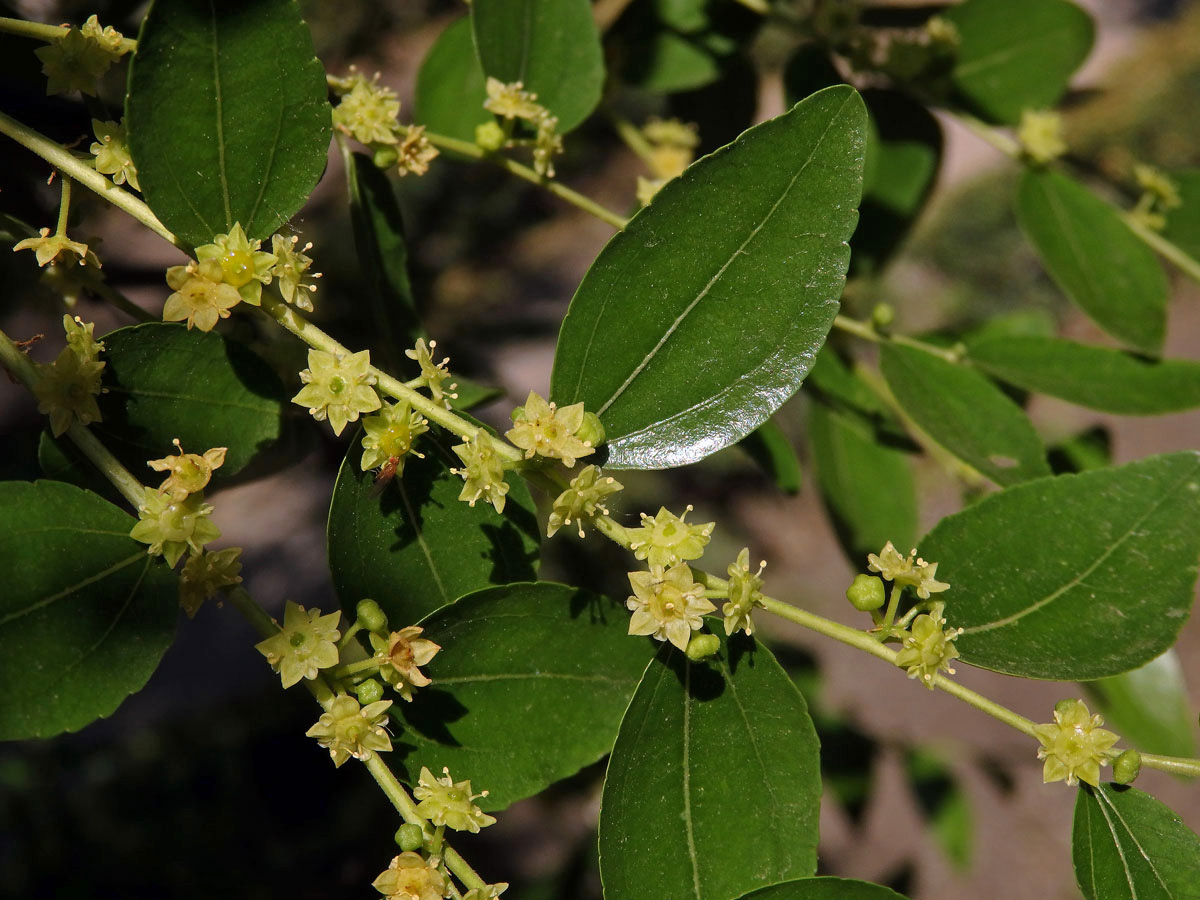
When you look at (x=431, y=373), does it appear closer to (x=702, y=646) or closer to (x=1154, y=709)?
(x=702, y=646)

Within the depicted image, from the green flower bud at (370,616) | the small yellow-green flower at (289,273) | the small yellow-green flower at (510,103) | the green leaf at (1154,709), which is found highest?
the small yellow-green flower at (510,103)

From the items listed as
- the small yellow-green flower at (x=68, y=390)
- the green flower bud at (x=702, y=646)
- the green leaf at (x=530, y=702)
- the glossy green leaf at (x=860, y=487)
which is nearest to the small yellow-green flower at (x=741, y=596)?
the green flower bud at (x=702, y=646)

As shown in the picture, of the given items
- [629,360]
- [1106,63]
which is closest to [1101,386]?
[629,360]

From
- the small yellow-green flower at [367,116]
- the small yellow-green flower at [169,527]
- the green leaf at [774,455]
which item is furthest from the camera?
the green leaf at [774,455]

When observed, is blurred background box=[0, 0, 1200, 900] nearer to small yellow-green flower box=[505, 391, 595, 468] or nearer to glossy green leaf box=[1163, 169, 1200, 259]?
glossy green leaf box=[1163, 169, 1200, 259]

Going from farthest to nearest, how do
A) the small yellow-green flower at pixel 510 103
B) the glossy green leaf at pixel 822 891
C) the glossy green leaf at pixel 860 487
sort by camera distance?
the glossy green leaf at pixel 860 487, the small yellow-green flower at pixel 510 103, the glossy green leaf at pixel 822 891

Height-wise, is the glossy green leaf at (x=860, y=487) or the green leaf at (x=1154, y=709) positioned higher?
the glossy green leaf at (x=860, y=487)

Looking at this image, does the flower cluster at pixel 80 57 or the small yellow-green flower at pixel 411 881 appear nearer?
the small yellow-green flower at pixel 411 881

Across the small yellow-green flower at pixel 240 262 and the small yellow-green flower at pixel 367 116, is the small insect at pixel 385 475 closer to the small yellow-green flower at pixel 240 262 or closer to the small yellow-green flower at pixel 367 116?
the small yellow-green flower at pixel 240 262
